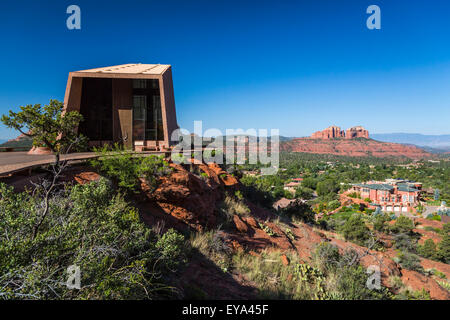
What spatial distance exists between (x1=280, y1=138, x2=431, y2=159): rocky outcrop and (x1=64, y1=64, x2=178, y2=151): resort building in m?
113

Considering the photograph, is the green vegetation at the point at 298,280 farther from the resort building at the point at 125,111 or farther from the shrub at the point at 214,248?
the resort building at the point at 125,111

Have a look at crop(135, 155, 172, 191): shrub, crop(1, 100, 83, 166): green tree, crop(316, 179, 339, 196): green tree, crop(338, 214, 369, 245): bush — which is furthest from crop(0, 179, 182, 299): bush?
crop(316, 179, 339, 196): green tree

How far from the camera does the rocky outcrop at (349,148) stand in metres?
127

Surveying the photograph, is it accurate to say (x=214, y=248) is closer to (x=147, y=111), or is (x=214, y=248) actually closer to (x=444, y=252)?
(x=147, y=111)

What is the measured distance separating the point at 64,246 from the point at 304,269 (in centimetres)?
511

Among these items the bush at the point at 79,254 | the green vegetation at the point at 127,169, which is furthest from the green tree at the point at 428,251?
the bush at the point at 79,254

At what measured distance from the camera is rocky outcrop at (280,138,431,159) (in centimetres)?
12688

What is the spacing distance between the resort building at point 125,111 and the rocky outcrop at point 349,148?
371 ft

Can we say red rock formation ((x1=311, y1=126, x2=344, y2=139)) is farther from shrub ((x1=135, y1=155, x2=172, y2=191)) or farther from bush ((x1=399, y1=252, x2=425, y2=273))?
shrub ((x1=135, y1=155, x2=172, y2=191))

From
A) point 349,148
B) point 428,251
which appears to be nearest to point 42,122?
point 428,251

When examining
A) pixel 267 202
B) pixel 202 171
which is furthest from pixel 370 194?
pixel 202 171

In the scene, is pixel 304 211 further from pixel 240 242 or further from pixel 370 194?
pixel 370 194

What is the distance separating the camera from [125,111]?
1273 centimetres

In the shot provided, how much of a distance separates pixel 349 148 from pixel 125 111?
139714mm
